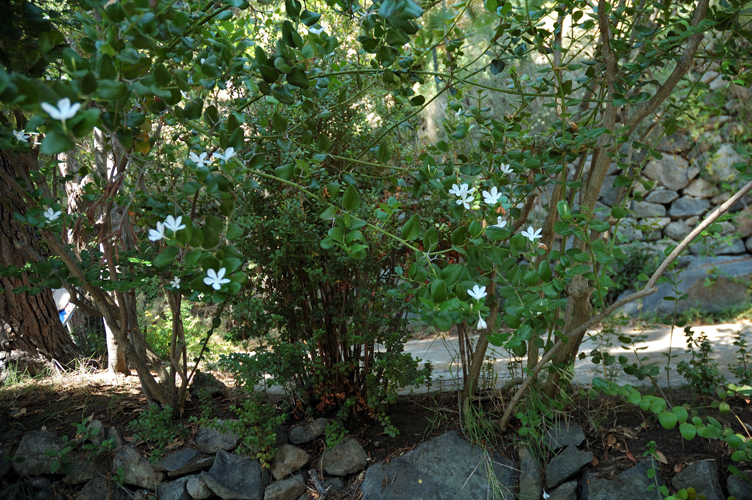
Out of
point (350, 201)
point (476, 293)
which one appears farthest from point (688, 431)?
point (350, 201)

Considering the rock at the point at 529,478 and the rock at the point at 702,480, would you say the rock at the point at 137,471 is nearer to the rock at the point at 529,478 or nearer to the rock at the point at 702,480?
the rock at the point at 529,478

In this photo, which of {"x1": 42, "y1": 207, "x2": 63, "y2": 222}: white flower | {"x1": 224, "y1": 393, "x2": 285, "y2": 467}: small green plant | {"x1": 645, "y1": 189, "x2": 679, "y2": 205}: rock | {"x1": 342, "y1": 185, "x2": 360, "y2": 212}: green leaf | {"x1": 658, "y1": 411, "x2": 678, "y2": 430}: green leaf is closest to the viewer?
{"x1": 342, "y1": 185, "x2": 360, "y2": 212}: green leaf

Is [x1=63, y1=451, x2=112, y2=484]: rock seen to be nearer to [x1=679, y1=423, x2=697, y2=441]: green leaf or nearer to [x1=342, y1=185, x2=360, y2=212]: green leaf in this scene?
[x1=342, y1=185, x2=360, y2=212]: green leaf

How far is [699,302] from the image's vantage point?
5395 mm

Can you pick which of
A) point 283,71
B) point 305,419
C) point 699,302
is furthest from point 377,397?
point 699,302

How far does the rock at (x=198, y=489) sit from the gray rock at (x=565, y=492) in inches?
59.5

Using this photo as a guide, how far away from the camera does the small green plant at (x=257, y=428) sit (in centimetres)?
224

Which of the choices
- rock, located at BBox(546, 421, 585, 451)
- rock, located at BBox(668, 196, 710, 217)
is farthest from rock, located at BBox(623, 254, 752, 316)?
rock, located at BBox(546, 421, 585, 451)

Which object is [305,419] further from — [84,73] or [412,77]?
[84,73]

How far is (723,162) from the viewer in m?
6.34

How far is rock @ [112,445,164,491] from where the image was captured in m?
2.34

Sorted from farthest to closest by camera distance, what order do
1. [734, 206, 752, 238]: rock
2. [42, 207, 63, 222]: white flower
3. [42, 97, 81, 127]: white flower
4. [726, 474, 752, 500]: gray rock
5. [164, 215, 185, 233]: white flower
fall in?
[734, 206, 752, 238]: rock < [726, 474, 752, 500]: gray rock < [42, 207, 63, 222]: white flower < [164, 215, 185, 233]: white flower < [42, 97, 81, 127]: white flower

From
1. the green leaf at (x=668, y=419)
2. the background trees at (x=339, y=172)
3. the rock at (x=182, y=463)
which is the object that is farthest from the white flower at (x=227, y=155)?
the rock at (x=182, y=463)

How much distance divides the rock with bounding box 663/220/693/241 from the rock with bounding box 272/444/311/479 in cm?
608
